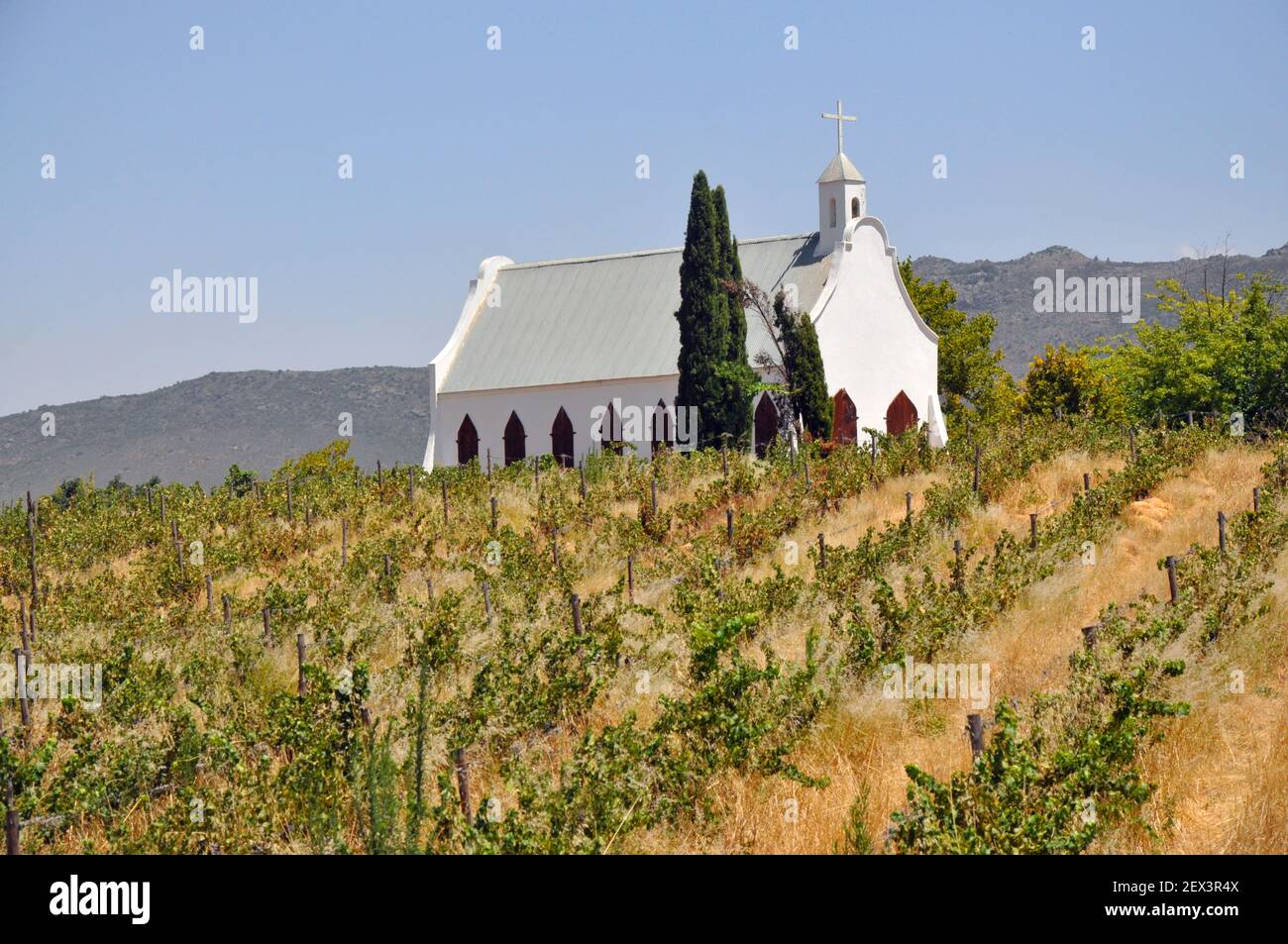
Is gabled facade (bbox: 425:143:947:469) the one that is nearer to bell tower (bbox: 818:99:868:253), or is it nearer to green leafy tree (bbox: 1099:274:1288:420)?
bell tower (bbox: 818:99:868:253)

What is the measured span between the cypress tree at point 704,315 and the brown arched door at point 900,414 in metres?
6.92

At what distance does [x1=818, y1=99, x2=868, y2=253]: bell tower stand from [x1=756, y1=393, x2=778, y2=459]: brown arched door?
6.29 m

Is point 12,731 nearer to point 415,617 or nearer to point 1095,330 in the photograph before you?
point 415,617

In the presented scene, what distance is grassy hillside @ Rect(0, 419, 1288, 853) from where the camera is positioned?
9141mm

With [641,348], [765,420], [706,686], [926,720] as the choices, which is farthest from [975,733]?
[641,348]

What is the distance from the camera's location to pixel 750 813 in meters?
9.76

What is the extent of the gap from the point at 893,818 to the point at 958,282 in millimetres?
158214

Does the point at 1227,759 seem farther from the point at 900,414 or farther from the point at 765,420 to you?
the point at 900,414

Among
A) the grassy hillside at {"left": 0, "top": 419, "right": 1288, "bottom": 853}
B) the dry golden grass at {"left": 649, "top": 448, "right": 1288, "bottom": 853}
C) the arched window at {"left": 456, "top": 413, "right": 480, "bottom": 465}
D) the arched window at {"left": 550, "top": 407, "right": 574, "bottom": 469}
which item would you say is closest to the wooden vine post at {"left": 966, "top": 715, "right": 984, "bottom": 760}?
the grassy hillside at {"left": 0, "top": 419, "right": 1288, "bottom": 853}

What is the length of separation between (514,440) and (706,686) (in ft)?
107

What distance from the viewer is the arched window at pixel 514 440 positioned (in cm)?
4238

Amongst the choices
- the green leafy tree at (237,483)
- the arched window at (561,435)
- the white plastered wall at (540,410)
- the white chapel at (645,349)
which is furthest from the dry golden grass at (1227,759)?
the arched window at (561,435)

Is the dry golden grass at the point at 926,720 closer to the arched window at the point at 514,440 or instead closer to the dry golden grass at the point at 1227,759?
the dry golden grass at the point at 1227,759

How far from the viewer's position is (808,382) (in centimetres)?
3434
